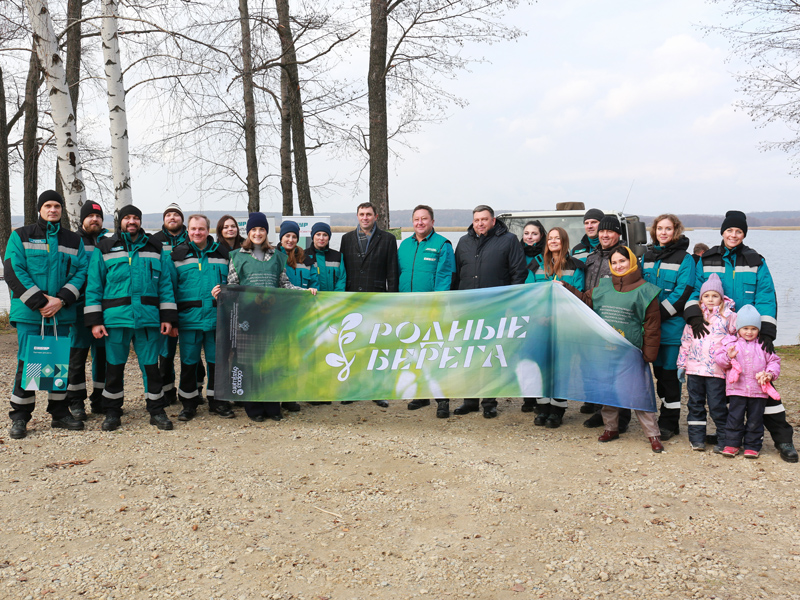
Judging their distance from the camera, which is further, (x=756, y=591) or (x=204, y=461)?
(x=204, y=461)

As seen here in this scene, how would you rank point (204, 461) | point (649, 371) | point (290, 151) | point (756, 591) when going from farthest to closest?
point (290, 151), point (649, 371), point (204, 461), point (756, 591)

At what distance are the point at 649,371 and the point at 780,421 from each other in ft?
3.60

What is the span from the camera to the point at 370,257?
712 centimetres

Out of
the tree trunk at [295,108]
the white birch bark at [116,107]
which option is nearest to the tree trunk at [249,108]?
the tree trunk at [295,108]

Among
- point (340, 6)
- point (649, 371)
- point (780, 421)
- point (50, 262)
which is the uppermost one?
point (340, 6)

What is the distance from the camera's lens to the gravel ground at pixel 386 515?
11.3 feet

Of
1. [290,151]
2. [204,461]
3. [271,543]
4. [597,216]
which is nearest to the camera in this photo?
[271,543]

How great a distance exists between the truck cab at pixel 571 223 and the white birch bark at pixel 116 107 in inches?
233

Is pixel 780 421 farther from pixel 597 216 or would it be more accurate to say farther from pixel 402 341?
pixel 402 341

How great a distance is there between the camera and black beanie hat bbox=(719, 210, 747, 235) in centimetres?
557

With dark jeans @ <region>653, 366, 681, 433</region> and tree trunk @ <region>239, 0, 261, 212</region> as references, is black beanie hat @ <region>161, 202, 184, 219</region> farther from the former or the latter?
tree trunk @ <region>239, 0, 261, 212</region>

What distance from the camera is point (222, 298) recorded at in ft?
21.0

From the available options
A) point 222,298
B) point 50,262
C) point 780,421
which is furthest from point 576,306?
point 50,262

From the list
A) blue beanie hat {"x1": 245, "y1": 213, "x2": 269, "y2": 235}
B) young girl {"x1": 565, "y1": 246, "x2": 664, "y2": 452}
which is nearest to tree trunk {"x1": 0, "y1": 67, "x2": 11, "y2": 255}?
blue beanie hat {"x1": 245, "y1": 213, "x2": 269, "y2": 235}
